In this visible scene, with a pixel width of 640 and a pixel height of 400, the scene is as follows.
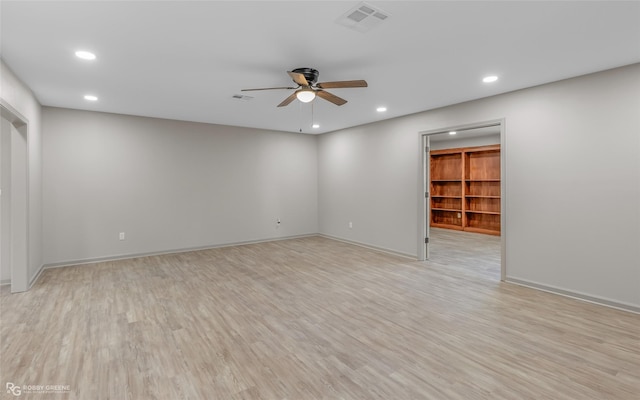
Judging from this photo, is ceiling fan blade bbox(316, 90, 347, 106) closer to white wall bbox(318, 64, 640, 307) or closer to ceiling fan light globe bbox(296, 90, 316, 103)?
ceiling fan light globe bbox(296, 90, 316, 103)

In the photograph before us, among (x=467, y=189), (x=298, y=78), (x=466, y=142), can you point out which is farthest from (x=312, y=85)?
(x=467, y=189)

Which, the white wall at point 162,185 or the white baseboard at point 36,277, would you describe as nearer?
the white baseboard at point 36,277

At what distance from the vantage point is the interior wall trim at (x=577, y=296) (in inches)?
127

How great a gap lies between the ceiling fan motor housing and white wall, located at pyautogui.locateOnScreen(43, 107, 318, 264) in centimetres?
373

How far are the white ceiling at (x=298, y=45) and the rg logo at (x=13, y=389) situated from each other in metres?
2.61

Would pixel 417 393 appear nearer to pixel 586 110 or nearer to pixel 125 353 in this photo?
pixel 125 353

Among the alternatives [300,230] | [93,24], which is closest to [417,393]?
[93,24]

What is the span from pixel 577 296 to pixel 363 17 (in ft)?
12.8

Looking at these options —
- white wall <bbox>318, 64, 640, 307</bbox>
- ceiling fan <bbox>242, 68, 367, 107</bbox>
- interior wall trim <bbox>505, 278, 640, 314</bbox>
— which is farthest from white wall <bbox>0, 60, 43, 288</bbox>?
interior wall trim <bbox>505, 278, 640, 314</bbox>

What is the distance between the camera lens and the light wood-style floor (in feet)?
6.72

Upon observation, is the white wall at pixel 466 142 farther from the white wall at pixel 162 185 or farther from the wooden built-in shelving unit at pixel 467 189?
the white wall at pixel 162 185

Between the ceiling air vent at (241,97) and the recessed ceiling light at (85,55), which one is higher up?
the ceiling air vent at (241,97)

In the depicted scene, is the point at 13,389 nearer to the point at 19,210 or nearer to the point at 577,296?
the point at 19,210

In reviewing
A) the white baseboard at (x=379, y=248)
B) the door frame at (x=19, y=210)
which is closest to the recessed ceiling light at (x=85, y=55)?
the door frame at (x=19, y=210)
